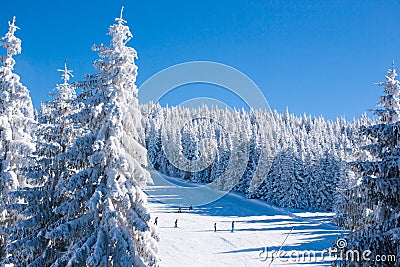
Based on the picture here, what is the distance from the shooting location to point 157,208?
5519cm

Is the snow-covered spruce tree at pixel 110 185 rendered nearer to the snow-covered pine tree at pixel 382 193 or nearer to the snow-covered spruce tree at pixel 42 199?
the snow-covered spruce tree at pixel 42 199

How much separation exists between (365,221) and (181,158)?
3360 inches

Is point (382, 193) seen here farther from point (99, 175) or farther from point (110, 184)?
point (99, 175)

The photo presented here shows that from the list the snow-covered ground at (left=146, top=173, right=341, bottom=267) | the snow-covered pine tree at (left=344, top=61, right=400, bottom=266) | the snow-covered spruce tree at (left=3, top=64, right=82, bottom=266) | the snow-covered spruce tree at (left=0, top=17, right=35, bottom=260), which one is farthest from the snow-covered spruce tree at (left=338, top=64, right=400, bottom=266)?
the snow-covered spruce tree at (left=0, top=17, right=35, bottom=260)

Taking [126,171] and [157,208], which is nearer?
[126,171]

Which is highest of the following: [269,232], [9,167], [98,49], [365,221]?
[98,49]

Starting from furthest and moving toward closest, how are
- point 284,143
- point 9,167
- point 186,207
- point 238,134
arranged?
point 238,134 → point 284,143 → point 186,207 → point 9,167

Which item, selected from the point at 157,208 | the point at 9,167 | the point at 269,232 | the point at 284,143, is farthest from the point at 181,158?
the point at 9,167

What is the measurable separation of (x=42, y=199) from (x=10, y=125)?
152 inches

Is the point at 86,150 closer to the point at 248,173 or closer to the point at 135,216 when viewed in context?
the point at 135,216

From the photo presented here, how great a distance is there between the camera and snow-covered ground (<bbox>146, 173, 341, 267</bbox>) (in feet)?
105

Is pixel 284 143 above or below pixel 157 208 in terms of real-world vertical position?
above

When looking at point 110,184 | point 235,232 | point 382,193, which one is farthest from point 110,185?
point 235,232

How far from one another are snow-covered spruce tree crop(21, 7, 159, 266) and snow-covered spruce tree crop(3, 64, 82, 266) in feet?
1.97
